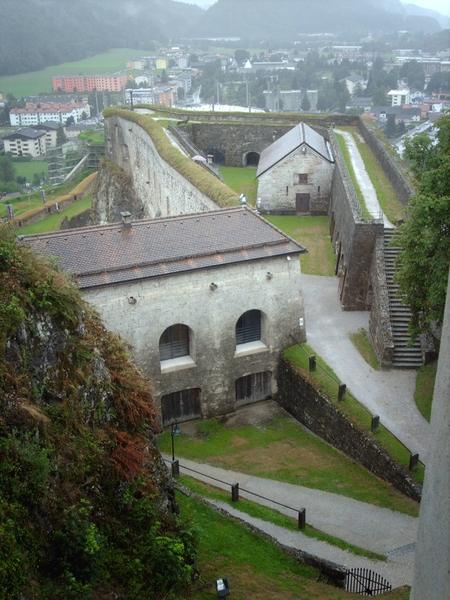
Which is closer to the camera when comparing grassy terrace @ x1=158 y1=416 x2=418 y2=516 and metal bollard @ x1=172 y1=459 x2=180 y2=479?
grassy terrace @ x1=158 y1=416 x2=418 y2=516

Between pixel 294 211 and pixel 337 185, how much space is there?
5520 mm

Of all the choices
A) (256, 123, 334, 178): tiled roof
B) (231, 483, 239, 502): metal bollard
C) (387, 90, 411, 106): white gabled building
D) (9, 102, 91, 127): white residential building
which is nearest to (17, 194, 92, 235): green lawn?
(256, 123, 334, 178): tiled roof

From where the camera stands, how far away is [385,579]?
16.1 meters

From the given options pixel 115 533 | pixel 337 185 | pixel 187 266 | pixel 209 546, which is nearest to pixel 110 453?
pixel 115 533

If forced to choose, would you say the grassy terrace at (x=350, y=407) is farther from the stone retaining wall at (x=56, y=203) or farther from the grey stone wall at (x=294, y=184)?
the stone retaining wall at (x=56, y=203)

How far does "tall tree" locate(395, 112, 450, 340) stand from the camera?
18.7m

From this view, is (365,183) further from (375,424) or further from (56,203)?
(56,203)

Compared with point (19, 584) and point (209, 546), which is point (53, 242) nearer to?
point (209, 546)

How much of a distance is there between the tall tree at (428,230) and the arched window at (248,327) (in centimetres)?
590

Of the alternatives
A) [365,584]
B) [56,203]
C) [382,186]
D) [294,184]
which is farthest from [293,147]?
[56,203]

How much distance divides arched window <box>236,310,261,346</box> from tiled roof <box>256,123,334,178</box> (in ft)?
61.7

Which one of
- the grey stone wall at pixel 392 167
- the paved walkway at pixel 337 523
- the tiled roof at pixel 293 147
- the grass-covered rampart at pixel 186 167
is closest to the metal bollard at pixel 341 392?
the paved walkway at pixel 337 523

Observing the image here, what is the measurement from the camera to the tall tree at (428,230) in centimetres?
1867

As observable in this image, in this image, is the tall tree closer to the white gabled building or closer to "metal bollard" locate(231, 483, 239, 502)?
"metal bollard" locate(231, 483, 239, 502)
